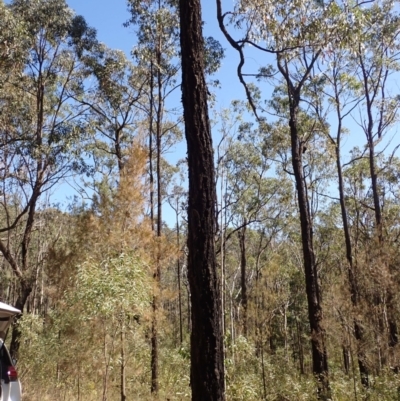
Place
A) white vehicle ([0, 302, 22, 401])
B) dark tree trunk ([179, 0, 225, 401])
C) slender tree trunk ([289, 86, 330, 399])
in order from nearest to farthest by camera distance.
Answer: dark tree trunk ([179, 0, 225, 401]) < white vehicle ([0, 302, 22, 401]) < slender tree trunk ([289, 86, 330, 399])

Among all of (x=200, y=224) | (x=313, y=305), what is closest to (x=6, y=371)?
(x=200, y=224)

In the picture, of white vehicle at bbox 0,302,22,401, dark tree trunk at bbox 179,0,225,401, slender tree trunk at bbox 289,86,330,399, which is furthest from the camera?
slender tree trunk at bbox 289,86,330,399

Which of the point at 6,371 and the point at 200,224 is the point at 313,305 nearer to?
the point at 200,224

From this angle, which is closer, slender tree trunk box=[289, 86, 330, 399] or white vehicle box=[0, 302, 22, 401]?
white vehicle box=[0, 302, 22, 401]

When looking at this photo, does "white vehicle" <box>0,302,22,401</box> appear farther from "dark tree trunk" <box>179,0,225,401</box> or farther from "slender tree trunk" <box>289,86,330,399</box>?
"slender tree trunk" <box>289,86,330,399</box>

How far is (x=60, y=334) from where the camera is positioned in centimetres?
783

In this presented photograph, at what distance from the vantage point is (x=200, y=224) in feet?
13.1

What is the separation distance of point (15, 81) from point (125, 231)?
6648mm

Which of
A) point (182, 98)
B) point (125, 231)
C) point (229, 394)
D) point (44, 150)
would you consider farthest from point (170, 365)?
point (182, 98)

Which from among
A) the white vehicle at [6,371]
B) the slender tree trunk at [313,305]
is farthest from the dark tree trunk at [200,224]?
the slender tree trunk at [313,305]

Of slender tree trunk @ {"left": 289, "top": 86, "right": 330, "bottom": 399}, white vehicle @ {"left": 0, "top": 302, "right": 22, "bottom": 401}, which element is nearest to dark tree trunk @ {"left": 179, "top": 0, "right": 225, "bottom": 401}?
white vehicle @ {"left": 0, "top": 302, "right": 22, "bottom": 401}

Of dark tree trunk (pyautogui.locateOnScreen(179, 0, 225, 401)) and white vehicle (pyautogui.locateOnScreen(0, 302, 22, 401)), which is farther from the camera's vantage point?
white vehicle (pyautogui.locateOnScreen(0, 302, 22, 401))

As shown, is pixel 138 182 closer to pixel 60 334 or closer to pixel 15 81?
pixel 60 334

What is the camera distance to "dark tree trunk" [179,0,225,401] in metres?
3.70
